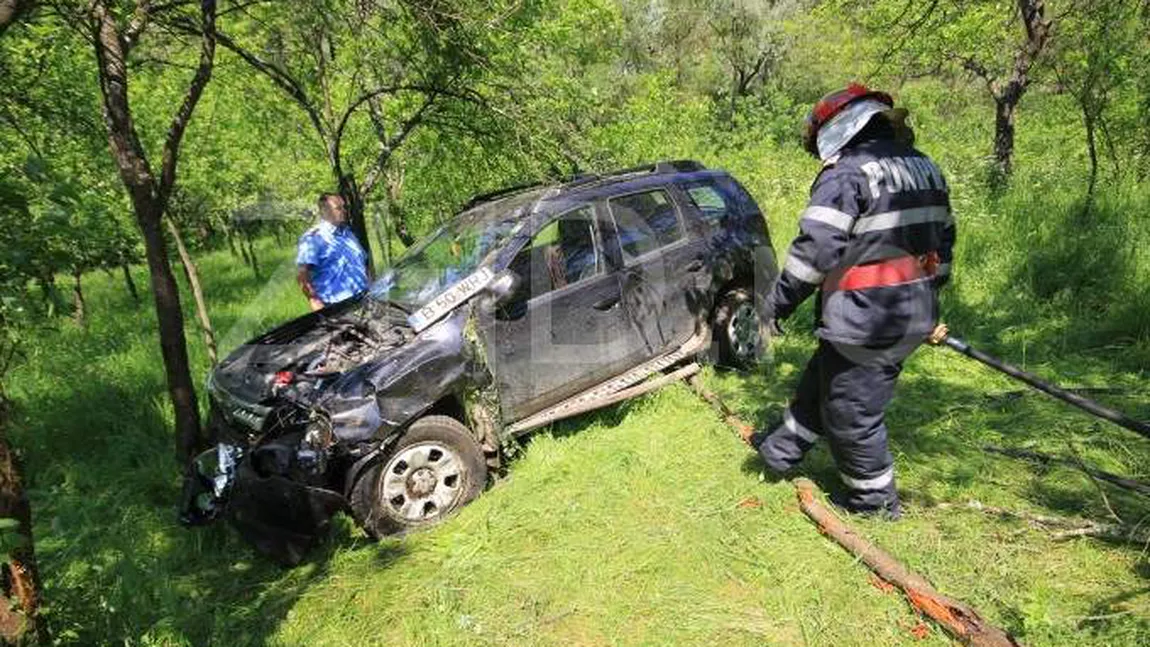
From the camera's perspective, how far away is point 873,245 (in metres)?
2.92

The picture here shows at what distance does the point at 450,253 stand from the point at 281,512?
2.08m

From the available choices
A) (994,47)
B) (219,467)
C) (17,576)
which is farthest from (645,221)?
(994,47)

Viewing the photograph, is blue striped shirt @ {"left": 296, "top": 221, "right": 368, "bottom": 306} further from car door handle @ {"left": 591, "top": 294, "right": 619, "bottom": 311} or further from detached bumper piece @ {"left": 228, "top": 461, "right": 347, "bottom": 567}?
detached bumper piece @ {"left": 228, "top": 461, "right": 347, "bottom": 567}

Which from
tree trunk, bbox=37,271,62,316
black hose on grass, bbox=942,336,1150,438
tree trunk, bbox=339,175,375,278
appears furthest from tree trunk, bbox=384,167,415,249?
black hose on grass, bbox=942,336,1150,438

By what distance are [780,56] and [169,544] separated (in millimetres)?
30575

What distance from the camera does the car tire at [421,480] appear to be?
3457 millimetres

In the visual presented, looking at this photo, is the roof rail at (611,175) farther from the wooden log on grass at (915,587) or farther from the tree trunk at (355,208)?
the wooden log on grass at (915,587)

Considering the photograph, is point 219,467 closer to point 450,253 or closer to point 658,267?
point 450,253

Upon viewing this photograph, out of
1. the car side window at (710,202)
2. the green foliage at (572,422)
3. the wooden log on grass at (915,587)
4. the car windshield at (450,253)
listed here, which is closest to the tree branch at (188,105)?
the green foliage at (572,422)

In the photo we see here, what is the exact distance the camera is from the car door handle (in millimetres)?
4477

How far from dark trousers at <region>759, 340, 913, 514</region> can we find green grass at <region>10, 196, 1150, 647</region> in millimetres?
178

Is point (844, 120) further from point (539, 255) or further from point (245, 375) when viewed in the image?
point (245, 375)

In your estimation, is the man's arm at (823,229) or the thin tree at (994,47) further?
the thin tree at (994,47)

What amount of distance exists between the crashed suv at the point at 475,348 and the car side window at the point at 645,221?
12 millimetres
